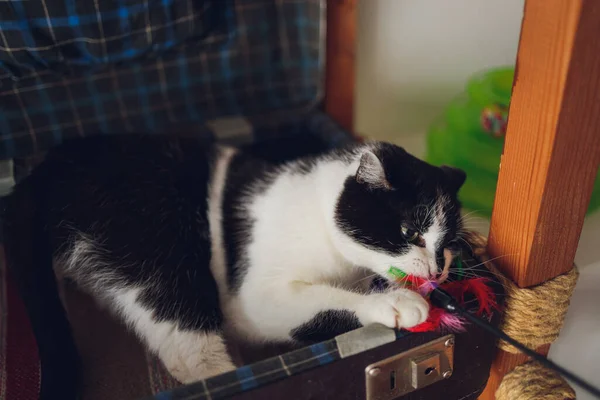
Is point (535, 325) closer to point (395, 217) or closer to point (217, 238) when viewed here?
point (395, 217)

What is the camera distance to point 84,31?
1.03 metres

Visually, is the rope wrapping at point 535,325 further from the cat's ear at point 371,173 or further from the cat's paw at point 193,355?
the cat's paw at point 193,355

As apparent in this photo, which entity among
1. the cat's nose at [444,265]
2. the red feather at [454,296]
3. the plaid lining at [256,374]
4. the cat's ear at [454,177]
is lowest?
the plaid lining at [256,374]

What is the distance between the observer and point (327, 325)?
31.0 inches

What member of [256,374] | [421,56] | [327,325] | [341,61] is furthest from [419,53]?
[256,374]

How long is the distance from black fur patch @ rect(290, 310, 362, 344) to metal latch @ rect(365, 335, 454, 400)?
8cm

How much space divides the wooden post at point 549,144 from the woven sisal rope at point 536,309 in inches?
0.5

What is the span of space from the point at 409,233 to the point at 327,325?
18cm

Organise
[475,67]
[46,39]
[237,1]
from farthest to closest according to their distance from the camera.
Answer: [475,67] < [237,1] < [46,39]

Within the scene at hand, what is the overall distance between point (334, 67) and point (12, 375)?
0.93m

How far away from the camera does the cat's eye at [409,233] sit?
0.76 m

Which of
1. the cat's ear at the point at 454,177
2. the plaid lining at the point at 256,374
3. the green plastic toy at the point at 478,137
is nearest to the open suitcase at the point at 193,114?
the plaid lining at the point at 256,374

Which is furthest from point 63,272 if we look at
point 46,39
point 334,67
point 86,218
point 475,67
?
point 475,67

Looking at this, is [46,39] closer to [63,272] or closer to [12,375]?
[63,272]
